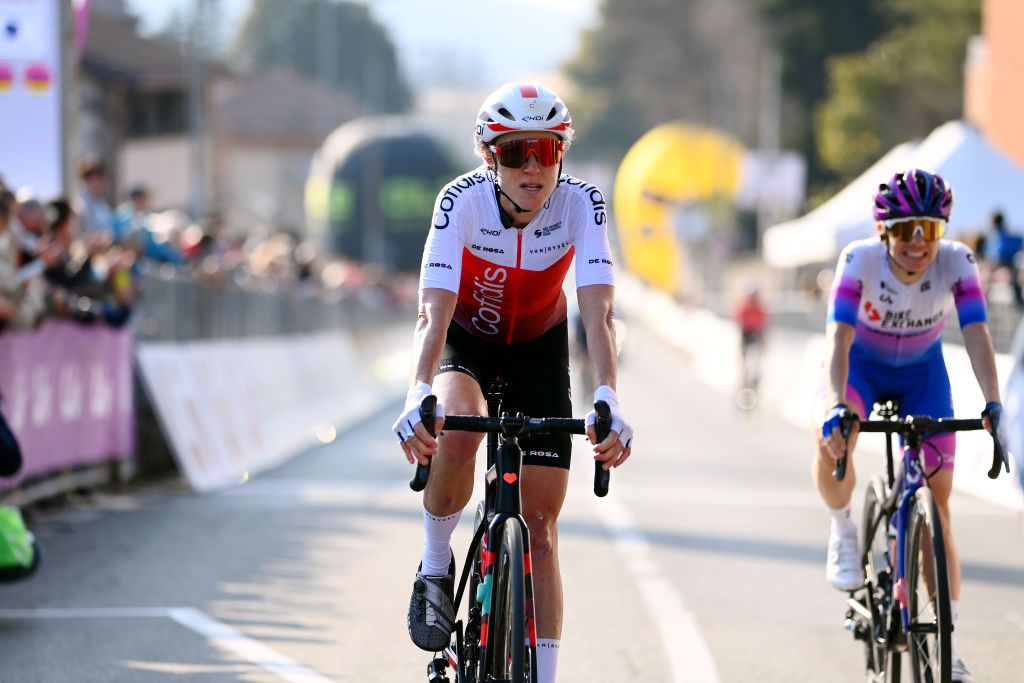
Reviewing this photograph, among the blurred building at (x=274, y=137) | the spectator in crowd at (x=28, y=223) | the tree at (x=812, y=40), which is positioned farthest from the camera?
the blurred building at (x=274, y=137)

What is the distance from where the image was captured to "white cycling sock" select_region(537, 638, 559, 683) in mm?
6090

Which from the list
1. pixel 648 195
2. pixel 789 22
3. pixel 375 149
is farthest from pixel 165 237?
pixel 789 22

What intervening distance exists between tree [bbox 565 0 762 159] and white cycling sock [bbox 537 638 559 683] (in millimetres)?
95359

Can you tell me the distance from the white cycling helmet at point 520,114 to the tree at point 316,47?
132m

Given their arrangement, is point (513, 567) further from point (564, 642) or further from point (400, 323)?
point (400, 323)

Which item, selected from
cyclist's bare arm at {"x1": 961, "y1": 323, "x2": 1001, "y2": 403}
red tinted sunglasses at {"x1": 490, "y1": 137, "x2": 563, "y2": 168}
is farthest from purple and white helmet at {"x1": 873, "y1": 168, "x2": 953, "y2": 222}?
red tinted sunglasses at {"x1": 490, "y1": 137, "x2": 563, "y2": 168}

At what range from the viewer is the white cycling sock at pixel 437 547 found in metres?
6.50

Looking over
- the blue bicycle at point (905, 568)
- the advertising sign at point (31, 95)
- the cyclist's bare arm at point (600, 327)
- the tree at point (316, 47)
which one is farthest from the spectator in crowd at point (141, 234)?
the tree at point (316, 47)

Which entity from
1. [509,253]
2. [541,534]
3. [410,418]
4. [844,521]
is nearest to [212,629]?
[844,521]

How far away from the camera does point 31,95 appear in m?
16.7

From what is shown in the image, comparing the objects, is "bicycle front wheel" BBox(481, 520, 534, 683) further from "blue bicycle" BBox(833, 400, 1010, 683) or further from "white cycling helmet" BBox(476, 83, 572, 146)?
"blue bicycle" BBox(833, 400, 1010, 683)

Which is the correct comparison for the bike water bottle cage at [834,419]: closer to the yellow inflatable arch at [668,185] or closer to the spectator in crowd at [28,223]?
the spectator in crowd at [28,223]

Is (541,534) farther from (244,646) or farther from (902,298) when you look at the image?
(244,646)

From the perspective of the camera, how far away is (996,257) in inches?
906
